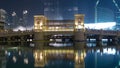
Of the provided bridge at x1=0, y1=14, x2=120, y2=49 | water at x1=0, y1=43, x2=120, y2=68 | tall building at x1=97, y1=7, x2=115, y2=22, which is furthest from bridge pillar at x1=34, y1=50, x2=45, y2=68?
tall building at x1=97, y1=7, x2=115, y2=22

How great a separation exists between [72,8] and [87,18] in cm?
1430

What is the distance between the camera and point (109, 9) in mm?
138500

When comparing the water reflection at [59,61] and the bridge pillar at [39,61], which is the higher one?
the bridge pillar at [39,61]

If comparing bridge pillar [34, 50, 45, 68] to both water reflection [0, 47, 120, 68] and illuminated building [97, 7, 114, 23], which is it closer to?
water reflection [0, 47, 120, 68]

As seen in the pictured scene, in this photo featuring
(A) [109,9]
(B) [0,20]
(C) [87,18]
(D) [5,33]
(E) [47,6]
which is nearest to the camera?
(D) [5,33]

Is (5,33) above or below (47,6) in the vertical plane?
below

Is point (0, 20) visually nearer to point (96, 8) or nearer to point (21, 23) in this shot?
point (21, 23)

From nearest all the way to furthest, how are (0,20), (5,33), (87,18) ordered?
(5,33), (0,20), (87,18)

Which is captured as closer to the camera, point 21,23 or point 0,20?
point 0,20

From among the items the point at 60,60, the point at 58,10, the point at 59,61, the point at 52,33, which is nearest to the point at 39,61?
the point at 59,61

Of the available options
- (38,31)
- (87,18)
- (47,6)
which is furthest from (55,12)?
(38,31)

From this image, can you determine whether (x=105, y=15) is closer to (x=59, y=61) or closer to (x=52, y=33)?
(x=52, y=33)

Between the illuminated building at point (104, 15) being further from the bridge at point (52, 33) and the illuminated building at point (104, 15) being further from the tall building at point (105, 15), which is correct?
the bridge at point (52, 33)

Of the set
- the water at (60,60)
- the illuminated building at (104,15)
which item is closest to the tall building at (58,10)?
the illuminated building at (104,15)
